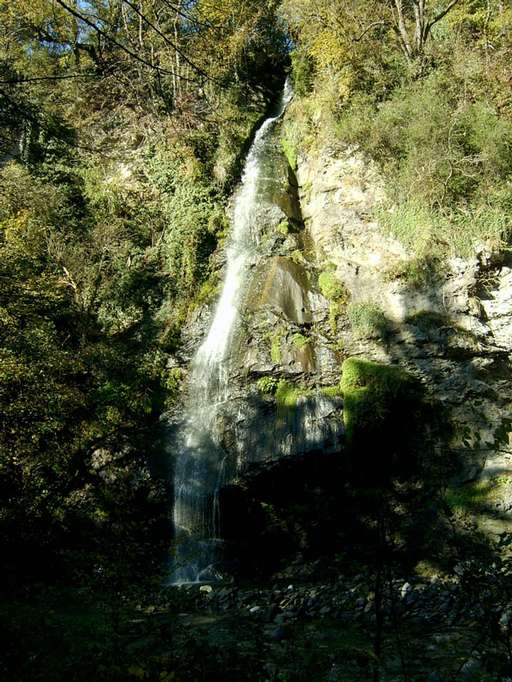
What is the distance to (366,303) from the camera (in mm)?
10273

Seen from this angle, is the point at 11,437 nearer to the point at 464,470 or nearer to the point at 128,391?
the point at 128,391

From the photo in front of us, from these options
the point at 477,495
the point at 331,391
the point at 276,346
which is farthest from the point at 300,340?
the point at 477,495

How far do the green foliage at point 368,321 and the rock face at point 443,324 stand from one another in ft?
0.07

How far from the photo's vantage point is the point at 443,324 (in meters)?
9.22

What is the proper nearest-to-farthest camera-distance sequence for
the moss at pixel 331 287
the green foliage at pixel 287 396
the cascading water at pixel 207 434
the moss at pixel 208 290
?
the cascading water at pixel 207 434 < the green foliage at pixel 287 396 < the moss at pixel 331 287 < the moss at pixel 208 290

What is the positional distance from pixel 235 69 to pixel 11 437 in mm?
14932

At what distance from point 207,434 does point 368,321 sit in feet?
13.0

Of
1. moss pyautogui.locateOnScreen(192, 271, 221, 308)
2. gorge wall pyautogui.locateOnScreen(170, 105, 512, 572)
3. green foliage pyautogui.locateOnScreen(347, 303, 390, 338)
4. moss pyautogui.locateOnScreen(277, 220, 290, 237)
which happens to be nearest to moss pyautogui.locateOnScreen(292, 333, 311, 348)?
gorge wall pyautogui.locateOnScreen(170, 105, 512, 572)

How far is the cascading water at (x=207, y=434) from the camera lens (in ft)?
28.4

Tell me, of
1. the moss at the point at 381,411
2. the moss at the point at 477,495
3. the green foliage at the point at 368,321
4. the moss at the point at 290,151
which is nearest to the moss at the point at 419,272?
the green foliage at the point at 368,321

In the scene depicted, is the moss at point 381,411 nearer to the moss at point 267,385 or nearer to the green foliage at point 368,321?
the green foliage at point 368,321

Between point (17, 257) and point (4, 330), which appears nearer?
point (4, 330)

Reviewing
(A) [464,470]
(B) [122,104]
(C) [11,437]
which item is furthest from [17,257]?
(B) [122,104]

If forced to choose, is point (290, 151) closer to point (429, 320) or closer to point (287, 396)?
point (429, 320)
